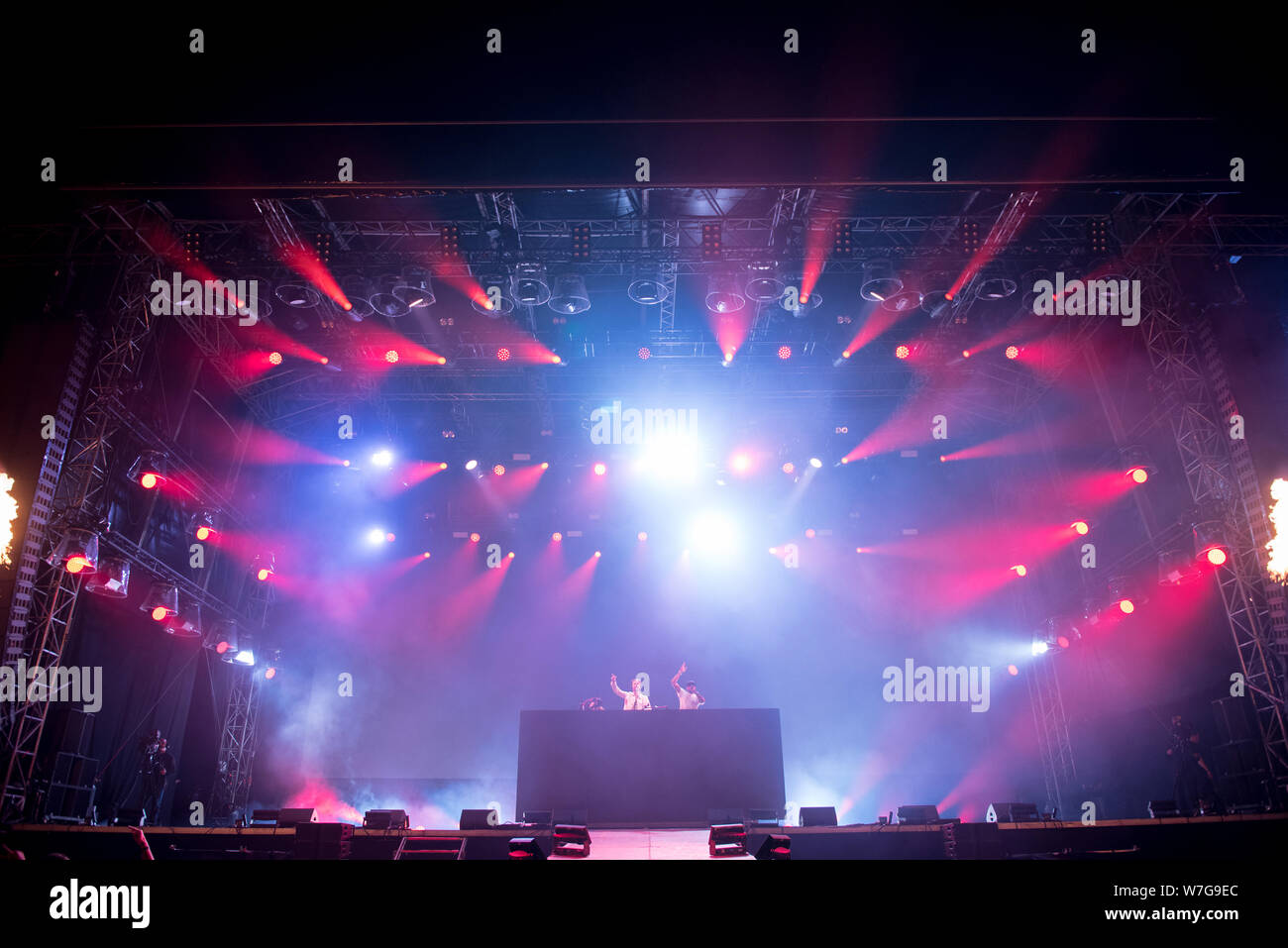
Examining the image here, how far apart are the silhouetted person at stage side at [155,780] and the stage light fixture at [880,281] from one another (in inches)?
498

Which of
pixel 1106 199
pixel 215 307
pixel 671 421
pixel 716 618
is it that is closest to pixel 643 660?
pixel 716 618

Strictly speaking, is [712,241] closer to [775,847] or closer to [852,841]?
[775,847]

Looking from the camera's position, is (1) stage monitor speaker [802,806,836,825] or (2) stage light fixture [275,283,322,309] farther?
(2) stage light fixture [275,283,322,309]

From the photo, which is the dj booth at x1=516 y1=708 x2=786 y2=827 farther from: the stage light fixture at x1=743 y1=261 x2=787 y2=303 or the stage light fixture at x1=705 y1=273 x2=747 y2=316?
the stage light fixture at x1=743 y1=261 x2=787 y2=303

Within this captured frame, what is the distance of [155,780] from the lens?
37.3 feet

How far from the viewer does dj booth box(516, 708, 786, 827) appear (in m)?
11.7

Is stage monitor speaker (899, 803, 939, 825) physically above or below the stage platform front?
above

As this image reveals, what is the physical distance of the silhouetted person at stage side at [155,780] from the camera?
444 inches

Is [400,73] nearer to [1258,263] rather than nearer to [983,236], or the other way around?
[983,236]

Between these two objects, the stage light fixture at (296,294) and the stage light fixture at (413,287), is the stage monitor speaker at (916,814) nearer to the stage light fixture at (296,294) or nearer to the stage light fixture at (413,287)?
the stage light fixture at (413,287)

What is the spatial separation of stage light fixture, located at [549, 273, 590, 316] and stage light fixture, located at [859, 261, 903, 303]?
14.0ft

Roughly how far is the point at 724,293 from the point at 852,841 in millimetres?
7892

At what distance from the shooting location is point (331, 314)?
13102 millimetres

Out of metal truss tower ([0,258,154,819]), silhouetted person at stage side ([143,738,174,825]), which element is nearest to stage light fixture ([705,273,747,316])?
metal truss tower ([0,258,154,819])
